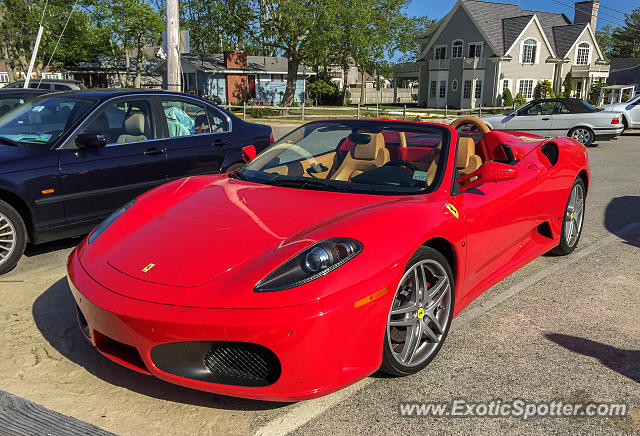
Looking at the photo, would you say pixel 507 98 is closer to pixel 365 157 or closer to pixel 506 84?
pixel 506 84

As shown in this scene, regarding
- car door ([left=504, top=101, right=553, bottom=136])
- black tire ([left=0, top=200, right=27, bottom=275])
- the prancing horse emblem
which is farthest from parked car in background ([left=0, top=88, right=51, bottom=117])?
car door ([left=504, top=101, right=553, bottom=136])

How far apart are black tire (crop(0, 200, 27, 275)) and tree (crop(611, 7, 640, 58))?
90.9m

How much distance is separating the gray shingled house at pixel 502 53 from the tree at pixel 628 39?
127 ft

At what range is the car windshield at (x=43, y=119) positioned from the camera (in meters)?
5.09

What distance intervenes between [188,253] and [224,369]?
652mm

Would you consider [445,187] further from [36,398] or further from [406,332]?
[36,398]

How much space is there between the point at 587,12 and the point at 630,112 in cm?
3537

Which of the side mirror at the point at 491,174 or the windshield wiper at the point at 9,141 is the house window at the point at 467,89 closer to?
the windshield wiper at the point at 9,141

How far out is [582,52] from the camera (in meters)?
46.6

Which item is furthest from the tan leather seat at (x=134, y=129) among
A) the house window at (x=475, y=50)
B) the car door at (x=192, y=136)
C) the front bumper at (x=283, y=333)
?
the house window at (x=475, y=50)

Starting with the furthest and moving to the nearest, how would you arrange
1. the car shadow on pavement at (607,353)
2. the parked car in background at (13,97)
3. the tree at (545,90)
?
the tree at (545,90) → the parked car in background at (13,97) → the car shadow on pavement at (607,353)

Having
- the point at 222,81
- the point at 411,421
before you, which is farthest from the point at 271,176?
the point at 222,81

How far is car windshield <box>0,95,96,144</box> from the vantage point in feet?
16.7

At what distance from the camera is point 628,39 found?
80875mm
